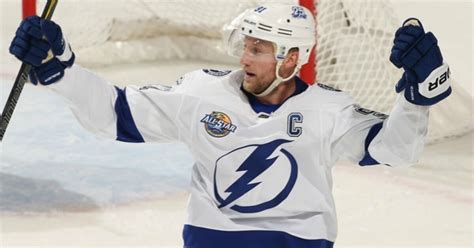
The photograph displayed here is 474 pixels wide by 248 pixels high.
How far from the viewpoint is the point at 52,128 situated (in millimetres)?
5418

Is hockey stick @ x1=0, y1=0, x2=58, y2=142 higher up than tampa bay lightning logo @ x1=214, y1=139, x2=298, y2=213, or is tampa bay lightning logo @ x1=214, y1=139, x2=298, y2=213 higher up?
hockey stick @ x1=0, y1=0, x2=58, y2=142

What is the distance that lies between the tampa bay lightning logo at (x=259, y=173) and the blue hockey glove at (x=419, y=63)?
1.19ft

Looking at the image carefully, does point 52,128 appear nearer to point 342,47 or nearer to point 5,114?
point 342,47

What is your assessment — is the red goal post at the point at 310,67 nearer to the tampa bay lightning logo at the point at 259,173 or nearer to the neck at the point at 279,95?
the neck at the point at 279,95

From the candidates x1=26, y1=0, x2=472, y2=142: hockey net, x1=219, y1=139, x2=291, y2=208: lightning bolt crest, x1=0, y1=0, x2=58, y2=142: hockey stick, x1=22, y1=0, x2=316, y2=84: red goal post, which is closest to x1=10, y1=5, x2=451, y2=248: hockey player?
x1=219, y1=139, x2=291, y2=208: lightning bolt crest

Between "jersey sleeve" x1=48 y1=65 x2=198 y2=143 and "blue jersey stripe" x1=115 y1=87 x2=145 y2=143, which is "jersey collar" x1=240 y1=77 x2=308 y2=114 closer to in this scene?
"jersey sleeve" x1=48 y1=65 x2=198 y2=143

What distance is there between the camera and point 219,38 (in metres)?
6.70

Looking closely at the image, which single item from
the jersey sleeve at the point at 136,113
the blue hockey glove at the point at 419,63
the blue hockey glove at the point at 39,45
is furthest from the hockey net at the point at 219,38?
the blue hockey glove at the point at 39,45

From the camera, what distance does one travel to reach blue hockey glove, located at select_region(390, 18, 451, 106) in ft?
8.50

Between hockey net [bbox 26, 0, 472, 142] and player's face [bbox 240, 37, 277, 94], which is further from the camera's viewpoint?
hockey net [bbox 26, 0, 472, 142]

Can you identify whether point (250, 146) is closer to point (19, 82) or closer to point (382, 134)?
point (382, 134)

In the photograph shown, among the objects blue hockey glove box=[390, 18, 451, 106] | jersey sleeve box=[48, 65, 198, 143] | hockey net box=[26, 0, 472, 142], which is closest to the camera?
blue hockey glove box=[390, 18, 451, 106]

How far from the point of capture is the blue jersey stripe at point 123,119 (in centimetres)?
291

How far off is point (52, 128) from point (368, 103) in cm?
137
